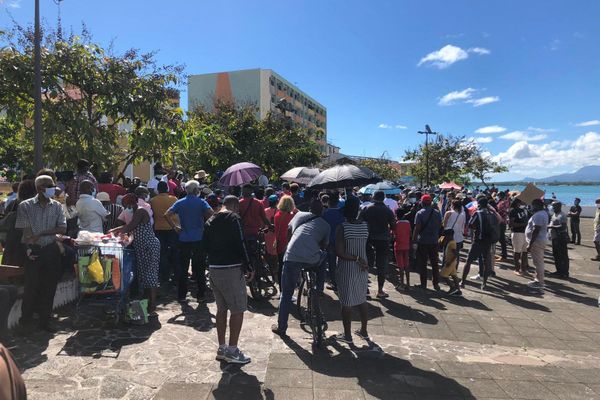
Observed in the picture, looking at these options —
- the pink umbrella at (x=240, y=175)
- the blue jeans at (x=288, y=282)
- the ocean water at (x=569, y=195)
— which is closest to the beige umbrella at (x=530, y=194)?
the ocean water at (x=569, y=195)

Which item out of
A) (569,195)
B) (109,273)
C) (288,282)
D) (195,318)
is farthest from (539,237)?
(569,195)

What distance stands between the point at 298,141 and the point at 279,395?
1997cm

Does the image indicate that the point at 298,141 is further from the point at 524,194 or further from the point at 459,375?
the point at 459,375

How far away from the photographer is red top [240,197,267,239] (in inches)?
281

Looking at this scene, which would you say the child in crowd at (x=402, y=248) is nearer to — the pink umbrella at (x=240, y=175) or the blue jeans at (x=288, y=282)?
the blue jeans at (x=288, y=282)

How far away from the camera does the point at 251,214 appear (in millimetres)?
7148

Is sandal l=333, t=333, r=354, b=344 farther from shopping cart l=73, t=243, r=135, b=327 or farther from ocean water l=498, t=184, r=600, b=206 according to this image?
ocean water l=498, t=184, r=600, b=206

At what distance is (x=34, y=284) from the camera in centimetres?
500

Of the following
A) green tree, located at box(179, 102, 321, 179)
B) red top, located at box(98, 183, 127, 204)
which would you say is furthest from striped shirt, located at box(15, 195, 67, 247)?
green tree, located at box(179, 102, 321, 179)

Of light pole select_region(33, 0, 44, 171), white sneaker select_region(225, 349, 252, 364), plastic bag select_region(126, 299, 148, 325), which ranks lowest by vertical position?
white sneaker select_region(225, 349, 252, 364)

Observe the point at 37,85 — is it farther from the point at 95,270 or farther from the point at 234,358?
the point at 234,358

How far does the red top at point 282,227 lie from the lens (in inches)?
280

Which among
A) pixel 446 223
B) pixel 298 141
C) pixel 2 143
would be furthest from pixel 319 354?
Result: pixel 298 141

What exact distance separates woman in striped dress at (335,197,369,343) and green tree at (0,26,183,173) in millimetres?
5918
